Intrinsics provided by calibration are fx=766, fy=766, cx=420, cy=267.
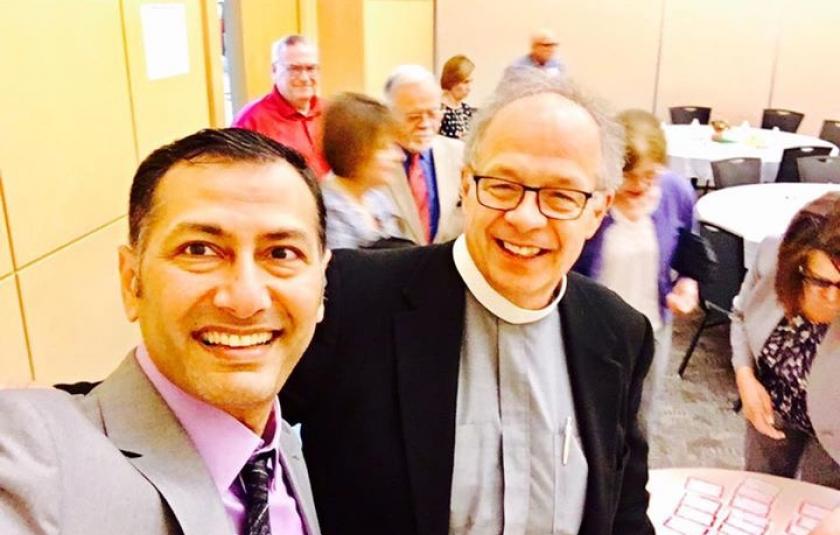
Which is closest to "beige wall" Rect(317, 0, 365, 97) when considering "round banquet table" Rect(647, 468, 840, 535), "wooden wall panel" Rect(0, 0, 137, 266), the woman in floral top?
the woman in floral top

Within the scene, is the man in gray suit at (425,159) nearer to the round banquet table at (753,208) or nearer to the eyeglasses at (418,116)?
the eyeglasses at (418,116)

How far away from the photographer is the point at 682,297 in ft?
9.64

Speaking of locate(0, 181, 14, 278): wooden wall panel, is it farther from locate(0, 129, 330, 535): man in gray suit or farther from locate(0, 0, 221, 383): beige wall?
locate(0, 129, 330, 535): man in gray suit

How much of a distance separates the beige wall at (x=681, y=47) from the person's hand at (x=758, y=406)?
6846mm

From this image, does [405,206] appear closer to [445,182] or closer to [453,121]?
[445,182]

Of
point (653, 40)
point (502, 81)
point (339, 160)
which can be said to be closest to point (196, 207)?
point (502, 81)

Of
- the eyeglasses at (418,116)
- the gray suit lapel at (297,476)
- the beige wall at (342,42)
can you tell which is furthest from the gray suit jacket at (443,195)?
the beige wall at (342,42)

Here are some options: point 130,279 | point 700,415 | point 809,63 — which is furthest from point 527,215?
point 809,63

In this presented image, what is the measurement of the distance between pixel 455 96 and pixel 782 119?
448 cm

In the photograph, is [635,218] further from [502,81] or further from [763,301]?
[502,81]

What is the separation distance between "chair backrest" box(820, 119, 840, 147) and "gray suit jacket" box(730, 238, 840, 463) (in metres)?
6.36

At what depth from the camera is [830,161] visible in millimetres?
6230

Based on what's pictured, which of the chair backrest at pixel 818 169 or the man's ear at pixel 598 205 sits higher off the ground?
the man's ear at pixel 598 205

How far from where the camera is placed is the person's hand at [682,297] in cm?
290
